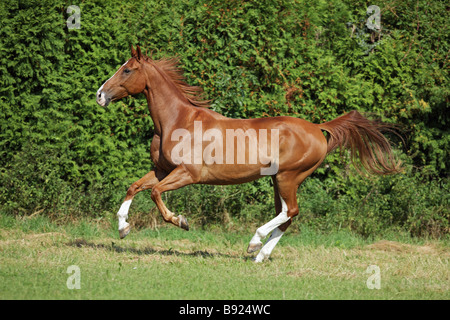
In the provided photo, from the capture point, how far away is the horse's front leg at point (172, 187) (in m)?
6.39

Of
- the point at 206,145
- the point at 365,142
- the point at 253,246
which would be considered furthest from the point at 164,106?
the point at 365,142

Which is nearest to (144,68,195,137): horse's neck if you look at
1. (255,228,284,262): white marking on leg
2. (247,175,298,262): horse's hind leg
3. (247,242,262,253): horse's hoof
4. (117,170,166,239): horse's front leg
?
(117,170,166,239): horse's front leg

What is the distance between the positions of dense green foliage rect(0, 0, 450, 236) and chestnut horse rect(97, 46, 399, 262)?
6.52 feet

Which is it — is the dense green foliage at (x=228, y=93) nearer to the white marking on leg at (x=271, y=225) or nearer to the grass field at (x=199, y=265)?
the grass field at (x=199, y=265)

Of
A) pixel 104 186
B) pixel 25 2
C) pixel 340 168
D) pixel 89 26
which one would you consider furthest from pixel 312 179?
pixel 25 2

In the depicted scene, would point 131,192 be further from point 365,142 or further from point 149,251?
point 365,142

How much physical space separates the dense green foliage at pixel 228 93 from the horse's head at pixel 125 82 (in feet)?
6.71

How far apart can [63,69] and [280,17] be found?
11.4 ft

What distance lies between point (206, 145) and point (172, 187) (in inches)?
25.3

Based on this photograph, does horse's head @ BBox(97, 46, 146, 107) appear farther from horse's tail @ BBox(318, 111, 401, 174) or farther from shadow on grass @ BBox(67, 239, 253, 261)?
horse's tail @ BBox(318, 111, 401, 174)

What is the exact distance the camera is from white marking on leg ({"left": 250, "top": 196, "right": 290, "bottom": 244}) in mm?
6652

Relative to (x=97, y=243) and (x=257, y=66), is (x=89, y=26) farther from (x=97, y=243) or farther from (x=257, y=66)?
(x=97, y=243)

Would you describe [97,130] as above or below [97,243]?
above

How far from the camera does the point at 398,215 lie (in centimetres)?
884
